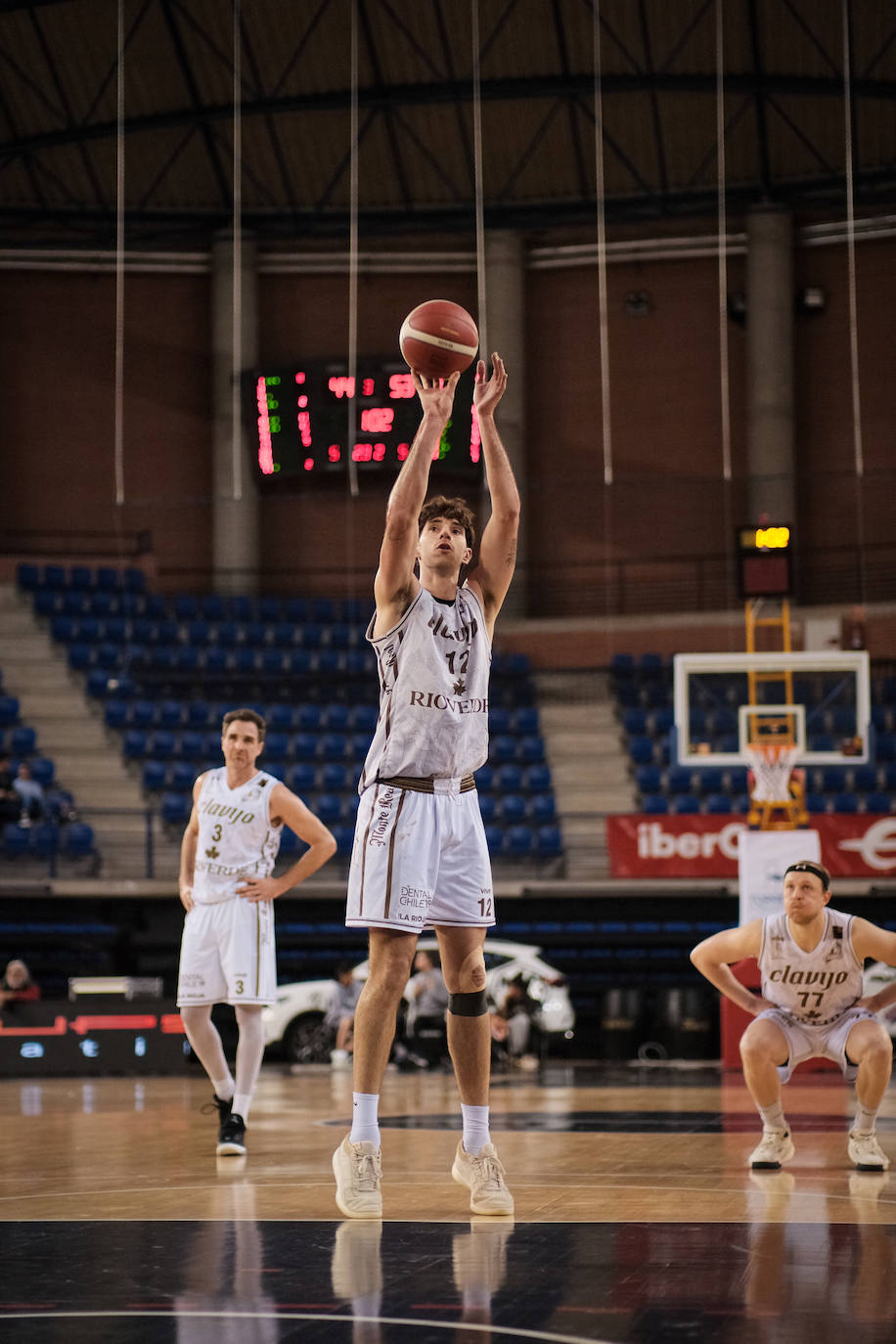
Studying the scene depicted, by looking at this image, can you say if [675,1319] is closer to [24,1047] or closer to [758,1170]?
[758,1170]

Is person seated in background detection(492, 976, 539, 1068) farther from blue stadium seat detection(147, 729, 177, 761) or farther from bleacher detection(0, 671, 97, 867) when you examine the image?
Result: blue stadium seat detection(147, 729, 177, 761)

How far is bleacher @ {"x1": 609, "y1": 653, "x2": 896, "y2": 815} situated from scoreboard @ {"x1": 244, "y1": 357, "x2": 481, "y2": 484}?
4565mm

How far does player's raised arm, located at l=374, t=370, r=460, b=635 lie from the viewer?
5.16 m

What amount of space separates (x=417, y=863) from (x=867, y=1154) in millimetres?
2542

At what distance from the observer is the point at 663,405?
84.4ft

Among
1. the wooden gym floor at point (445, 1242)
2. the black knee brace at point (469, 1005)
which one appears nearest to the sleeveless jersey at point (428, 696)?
the black knee brace at point (469, 1005)

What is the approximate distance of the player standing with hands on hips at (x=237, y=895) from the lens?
7824 mm

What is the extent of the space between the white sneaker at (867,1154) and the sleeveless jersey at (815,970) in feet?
2.09

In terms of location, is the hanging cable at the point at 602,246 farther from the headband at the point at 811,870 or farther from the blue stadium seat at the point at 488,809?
the headband at the point at 811,870

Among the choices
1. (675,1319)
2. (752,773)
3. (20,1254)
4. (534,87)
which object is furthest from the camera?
(534,87)

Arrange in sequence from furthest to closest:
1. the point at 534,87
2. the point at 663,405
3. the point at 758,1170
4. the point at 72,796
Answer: the point at 663,405
the point at 534,87
the point at 72,796
the point at 758,1170

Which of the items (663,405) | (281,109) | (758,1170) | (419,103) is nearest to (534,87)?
(419,103)

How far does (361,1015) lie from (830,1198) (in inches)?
68.6

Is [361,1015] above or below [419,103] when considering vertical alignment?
below
